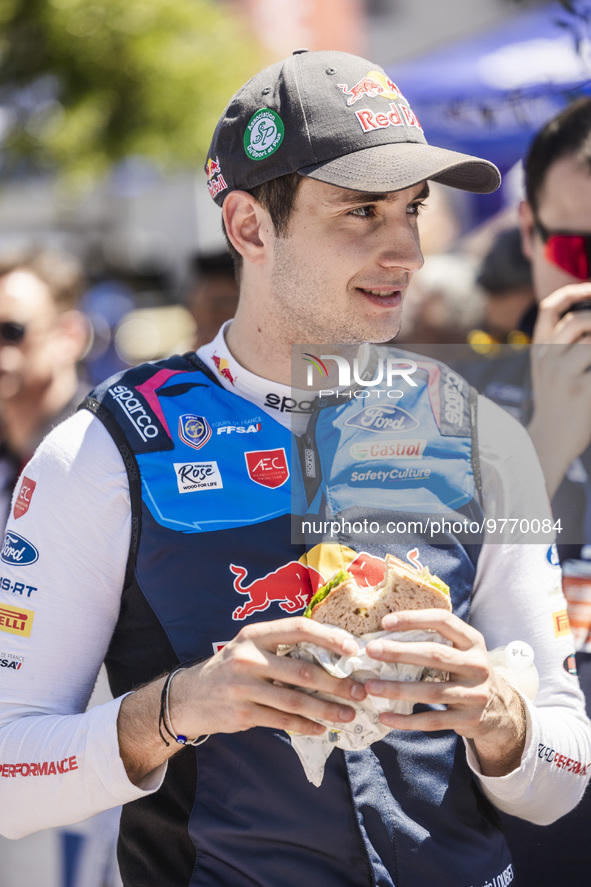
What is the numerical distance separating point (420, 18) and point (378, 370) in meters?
12.3

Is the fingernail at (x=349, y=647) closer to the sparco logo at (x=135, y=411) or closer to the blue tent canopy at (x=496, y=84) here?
the sparco logo at (x=135, y=411)

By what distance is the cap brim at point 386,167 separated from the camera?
1.66 meters

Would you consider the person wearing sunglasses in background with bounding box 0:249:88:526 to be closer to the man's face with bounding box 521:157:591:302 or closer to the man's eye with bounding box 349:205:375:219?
the man's face with bounding box 521:157:591:302

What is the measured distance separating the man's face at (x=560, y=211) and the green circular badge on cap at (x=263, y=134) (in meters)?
1.00

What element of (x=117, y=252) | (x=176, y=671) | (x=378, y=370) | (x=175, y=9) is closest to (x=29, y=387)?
→ (x=378, y=370)

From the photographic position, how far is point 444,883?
1.61 metres

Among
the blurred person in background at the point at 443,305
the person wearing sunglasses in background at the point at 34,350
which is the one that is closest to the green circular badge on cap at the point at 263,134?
the person wearing sunglasses in background at the point at 34,350

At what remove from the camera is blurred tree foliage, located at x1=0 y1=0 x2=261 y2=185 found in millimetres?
12445

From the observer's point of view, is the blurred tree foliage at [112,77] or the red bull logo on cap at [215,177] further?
the blurred tree foliage at [112,77]

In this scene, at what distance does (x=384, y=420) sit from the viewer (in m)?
1.83

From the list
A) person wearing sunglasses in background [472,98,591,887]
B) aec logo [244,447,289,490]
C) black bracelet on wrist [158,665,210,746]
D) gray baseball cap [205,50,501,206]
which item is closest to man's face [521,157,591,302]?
person wearing sunglasses in background [472,98,591,887]

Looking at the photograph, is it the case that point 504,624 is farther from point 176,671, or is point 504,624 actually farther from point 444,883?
point 176,671

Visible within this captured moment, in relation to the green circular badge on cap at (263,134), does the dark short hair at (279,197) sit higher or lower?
lower

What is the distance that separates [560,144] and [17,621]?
5.94 feet
